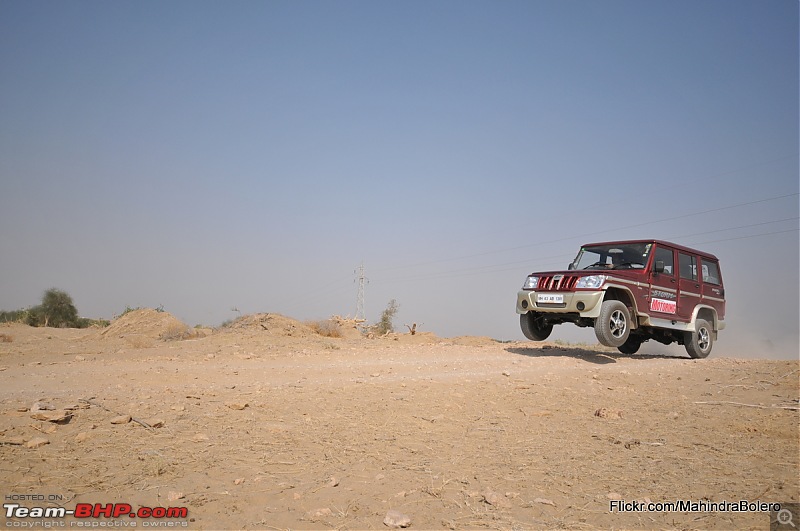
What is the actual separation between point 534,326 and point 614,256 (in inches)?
103

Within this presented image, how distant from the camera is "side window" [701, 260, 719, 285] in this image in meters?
12.5

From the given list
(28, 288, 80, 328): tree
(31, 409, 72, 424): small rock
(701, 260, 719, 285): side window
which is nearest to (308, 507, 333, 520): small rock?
(31, 409, 72, 424): small rock

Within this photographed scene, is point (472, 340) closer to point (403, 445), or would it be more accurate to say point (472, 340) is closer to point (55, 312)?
point (403, 445)

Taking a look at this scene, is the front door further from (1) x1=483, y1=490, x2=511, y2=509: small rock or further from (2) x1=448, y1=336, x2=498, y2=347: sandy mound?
(1) x1=483, y1=490, x2=511, y2=509: small rock

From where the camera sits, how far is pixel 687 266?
38.9ft

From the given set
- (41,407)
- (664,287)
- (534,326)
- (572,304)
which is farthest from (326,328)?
(41,407)

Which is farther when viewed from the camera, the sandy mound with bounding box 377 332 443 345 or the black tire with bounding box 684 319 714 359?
the sandy mound with bounding box 377 332 443 345

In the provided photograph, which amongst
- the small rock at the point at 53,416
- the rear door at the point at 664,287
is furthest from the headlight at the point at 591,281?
the small rock at the point at 53,416

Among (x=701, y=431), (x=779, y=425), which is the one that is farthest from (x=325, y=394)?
(x=779, y=425)

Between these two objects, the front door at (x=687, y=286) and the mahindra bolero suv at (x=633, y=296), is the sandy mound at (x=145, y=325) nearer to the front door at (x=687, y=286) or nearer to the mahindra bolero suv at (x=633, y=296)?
the mahindra bolero suv at (x=633, y=296)

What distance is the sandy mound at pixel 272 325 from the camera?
16.4m

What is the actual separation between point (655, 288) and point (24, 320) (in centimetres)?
3438

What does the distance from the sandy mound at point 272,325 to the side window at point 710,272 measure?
11.9 metres

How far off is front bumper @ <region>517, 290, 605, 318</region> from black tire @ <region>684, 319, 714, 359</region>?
396 cm
